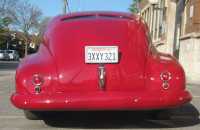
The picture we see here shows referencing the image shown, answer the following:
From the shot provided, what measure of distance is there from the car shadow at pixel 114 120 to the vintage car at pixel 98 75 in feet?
0.76

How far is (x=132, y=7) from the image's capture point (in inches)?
1774

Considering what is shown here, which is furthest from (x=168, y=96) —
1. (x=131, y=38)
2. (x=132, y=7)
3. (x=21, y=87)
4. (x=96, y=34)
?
(x=132, y=7)

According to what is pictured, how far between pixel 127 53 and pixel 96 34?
20.3 inches

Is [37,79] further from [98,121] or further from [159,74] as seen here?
[159,74]

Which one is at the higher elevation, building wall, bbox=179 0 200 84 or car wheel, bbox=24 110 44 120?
building wall, bbox=179 0 200 84

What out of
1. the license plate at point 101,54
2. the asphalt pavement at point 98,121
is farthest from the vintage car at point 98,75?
the asphalt pavement at point 98,121

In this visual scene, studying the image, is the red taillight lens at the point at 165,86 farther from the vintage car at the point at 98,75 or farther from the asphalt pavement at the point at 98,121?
the asphalt pavement at the point at 98,121

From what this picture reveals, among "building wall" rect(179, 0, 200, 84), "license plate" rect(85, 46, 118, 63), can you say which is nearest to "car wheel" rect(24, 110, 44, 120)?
"license plate" rect(85, 46, 118, 63)

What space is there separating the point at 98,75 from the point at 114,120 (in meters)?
0.97

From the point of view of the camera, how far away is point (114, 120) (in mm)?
4062

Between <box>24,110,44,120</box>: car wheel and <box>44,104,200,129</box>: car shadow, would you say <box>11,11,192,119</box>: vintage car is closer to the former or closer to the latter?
<box>24,110,44,120</box>: car wheel

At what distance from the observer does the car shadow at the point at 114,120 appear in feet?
12.4

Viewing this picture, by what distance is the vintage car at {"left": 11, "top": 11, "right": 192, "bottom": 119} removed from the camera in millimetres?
3188

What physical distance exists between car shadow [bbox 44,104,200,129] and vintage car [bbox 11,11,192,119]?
0.76 ft
